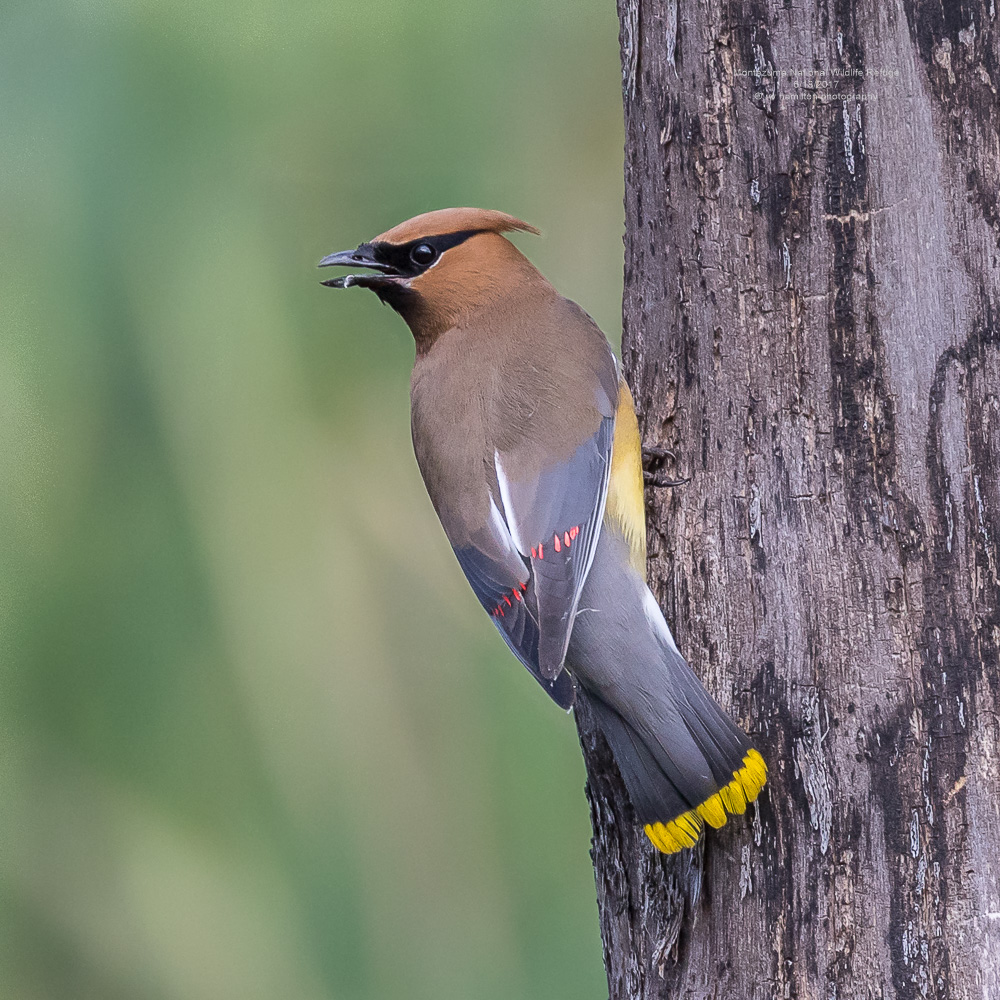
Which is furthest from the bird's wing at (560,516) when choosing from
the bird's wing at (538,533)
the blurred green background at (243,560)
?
the blurred green background at (243,560)

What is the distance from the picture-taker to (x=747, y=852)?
1812mm

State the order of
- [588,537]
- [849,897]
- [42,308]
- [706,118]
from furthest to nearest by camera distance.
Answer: [42,308] < [588,537] < [706,118] < [849,897]

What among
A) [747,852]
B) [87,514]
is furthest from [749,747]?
[87,514]

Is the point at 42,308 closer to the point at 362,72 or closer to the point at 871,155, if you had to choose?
the point at 362,72

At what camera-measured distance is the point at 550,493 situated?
6.91ft

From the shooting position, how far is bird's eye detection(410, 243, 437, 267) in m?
2.40

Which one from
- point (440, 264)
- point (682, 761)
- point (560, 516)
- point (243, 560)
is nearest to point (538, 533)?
point (560, 516)

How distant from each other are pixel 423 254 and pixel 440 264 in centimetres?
4

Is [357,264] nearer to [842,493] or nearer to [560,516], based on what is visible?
[560,516]

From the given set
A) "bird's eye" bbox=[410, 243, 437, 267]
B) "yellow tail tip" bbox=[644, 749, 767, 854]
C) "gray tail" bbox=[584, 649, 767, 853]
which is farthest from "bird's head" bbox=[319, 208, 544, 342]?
"yellow tail tip" bbox=[644, 749, 767, 854]

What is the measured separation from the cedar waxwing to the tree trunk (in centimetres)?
9

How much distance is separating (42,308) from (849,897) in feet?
9.04

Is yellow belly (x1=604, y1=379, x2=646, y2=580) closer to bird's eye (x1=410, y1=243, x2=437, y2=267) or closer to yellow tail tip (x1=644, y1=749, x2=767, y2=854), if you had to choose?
yellow tail tip (x1=644, y1=749, x2=767, y2=854)

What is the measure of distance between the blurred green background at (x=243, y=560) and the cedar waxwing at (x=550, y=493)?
4.02ft
